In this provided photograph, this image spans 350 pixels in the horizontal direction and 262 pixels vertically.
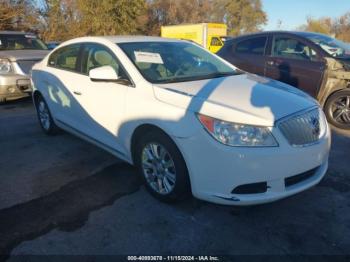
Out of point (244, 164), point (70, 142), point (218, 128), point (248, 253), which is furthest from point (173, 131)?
point (70, 142)

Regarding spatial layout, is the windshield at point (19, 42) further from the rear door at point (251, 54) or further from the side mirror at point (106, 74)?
→ the side mirror at point (106, 74)

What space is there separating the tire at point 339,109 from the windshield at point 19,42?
7.37 m

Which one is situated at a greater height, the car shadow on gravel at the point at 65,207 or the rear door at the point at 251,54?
the rear door at the point at 251,54

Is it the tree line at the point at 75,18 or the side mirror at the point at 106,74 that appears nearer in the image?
the side mirror at the point at 106,74

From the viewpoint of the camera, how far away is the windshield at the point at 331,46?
18.5 ft

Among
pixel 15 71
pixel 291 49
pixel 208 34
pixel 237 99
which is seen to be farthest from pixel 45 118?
pixel 208 34

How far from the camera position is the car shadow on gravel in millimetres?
2742

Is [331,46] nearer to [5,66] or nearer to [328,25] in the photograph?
[5,66]

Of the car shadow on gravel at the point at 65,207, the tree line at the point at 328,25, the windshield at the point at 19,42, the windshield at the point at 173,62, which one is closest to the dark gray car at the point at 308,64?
the windshield at the point at 173,62

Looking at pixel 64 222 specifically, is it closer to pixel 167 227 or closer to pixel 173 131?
pixel 167 227

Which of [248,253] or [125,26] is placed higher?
[125,26]

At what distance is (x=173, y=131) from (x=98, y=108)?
4.26 ft

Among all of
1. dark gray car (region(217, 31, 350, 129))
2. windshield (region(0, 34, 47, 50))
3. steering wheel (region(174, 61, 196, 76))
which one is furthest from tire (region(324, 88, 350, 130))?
windshield (region(0, 34, 47, 50))

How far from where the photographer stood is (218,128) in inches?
100
